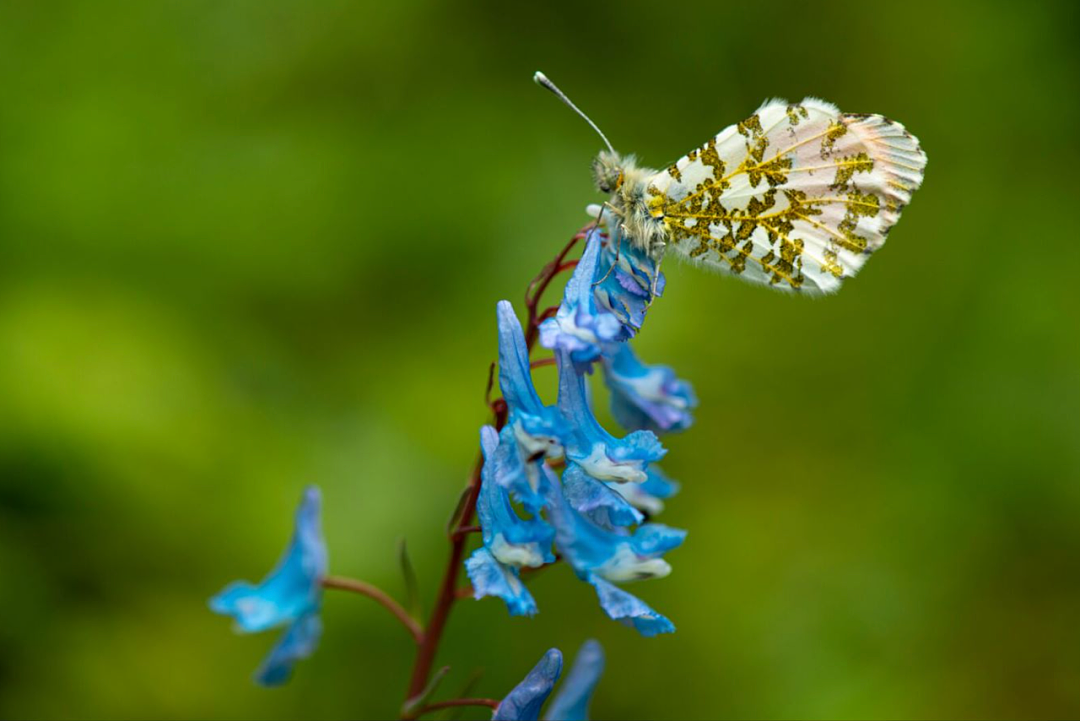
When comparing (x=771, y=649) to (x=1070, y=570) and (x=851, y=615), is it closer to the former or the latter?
(x=851, y=615)

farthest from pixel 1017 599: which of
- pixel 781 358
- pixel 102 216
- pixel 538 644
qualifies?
pixel 102 216

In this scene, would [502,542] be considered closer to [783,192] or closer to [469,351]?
[783,192]

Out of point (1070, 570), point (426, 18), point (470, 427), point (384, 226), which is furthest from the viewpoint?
point (426, 18)

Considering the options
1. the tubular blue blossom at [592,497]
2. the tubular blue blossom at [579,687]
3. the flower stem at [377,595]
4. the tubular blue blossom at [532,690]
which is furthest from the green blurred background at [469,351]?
the tubular blue blossom at [592,497]

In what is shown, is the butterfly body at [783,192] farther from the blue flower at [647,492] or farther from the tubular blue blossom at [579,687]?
the tubular blue blossom at [579,687]

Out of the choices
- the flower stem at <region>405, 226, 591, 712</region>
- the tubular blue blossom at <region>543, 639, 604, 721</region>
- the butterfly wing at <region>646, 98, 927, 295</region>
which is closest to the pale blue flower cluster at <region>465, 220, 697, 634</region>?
the flower stem at <region>405, 226, 591, 712</region>

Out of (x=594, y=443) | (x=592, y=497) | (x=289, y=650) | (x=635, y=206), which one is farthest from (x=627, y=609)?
(x=635, y=206)
